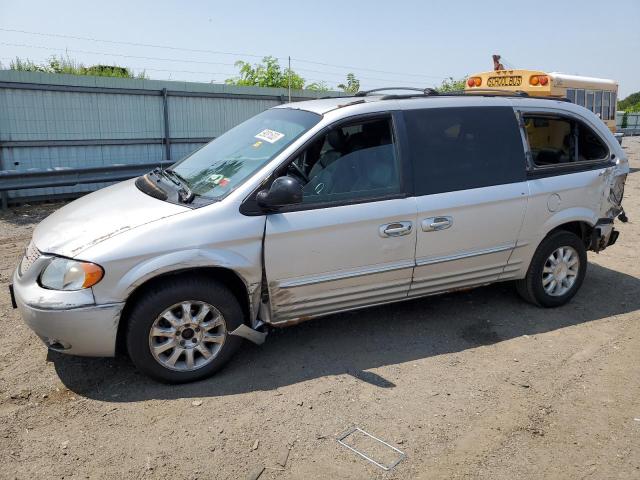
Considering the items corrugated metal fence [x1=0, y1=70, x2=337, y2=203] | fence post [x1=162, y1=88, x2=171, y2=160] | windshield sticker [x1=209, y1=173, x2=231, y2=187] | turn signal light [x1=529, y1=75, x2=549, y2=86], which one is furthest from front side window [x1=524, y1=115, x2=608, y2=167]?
turn signal light [x1=529, y1=75, x2=549, y2=86]

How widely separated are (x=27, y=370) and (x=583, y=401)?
12.4ft

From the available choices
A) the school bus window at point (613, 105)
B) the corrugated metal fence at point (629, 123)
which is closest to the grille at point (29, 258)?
the school bus window at point (613, 105)

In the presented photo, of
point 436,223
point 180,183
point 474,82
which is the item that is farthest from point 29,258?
point 474,82

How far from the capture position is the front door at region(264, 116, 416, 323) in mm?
3836

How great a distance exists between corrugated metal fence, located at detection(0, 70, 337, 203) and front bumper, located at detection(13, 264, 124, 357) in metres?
6.27

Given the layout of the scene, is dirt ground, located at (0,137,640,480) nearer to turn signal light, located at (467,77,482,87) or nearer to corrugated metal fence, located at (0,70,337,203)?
corrugated metal fence, located at (0,70,337,203)

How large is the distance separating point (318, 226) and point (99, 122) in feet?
27.0

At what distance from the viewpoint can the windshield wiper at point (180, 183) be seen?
3.84m

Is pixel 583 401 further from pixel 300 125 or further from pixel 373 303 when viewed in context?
pixel 300 125

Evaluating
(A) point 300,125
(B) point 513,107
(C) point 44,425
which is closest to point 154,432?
(C) point 44,425

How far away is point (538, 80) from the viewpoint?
13.3 meters

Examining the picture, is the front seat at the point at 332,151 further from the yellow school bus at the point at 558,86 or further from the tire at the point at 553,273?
the yellow school bus at the point at 558,86

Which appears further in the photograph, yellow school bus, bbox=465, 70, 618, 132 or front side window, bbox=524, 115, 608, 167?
yellow school bus, bbox=465, 70, 618, 132

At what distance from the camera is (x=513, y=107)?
479cm
